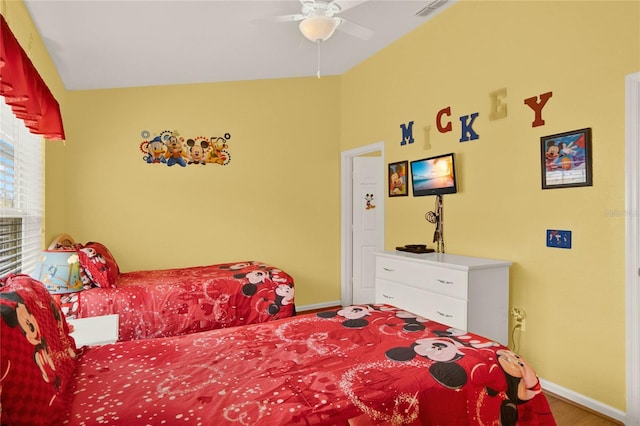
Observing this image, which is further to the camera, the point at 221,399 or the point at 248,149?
the point at 248,149

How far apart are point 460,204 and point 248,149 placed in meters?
2.49

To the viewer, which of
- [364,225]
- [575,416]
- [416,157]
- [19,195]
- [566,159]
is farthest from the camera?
[364,225]

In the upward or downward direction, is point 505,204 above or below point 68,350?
above

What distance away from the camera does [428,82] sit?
12.1 ft

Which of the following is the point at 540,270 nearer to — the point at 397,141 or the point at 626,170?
the point at 626,170

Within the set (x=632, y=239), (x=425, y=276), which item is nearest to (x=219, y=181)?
(x=425, y=276)

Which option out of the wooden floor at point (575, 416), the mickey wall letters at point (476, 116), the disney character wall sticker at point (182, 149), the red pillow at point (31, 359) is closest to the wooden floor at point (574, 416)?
the wooden floor at point (575, 416)

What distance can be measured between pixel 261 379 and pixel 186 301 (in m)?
1.86

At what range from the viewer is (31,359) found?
1150 millimetres

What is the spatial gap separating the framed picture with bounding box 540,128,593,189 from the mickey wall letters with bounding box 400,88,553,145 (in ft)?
0.64

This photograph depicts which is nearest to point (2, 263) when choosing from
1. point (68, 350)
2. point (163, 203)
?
point (68, 350)

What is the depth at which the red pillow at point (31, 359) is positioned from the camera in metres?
1.04

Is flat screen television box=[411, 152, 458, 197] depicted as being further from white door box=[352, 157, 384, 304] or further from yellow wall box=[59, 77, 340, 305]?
yellow wall box=[59, 77, 340, 305]

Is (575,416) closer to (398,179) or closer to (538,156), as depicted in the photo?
(538,156)
